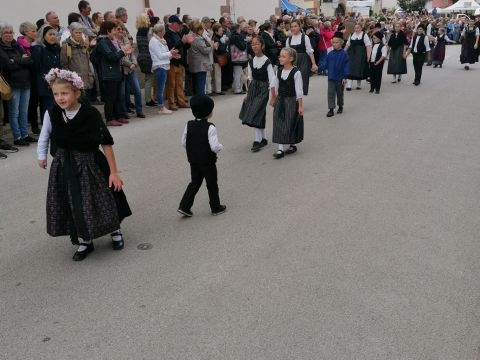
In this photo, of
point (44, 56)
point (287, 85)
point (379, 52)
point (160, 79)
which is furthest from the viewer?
point (379, 52)

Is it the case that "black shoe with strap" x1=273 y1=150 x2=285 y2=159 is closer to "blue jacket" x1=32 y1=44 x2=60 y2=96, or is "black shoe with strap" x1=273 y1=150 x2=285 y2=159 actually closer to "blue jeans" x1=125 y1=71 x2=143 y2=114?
"blue jacket" x1=32 y1=44 x2=60 y2=96

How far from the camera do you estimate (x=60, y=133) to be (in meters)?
4.14

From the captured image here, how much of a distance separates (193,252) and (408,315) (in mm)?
1857

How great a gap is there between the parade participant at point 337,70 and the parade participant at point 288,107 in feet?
9.12

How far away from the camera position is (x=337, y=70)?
995cm

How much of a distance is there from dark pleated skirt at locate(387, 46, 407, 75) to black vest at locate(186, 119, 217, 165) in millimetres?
10703

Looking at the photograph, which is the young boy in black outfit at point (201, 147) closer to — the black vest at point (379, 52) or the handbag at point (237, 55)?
the handbag at point (237, 55)

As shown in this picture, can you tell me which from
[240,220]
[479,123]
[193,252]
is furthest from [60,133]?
[479,123]

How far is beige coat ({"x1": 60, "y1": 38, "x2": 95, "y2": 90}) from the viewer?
855cm

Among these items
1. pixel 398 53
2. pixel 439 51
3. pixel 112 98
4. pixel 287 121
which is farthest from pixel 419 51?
pixel 112 98

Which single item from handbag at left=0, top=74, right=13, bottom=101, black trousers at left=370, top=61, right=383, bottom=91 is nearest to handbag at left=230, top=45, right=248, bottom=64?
black trousers at left=370, top=61, right=383, bottom=91

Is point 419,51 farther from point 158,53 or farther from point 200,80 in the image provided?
point 158,53

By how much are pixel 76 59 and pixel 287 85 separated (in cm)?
375

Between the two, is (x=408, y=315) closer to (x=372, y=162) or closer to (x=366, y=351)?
(x=366, y=351)
